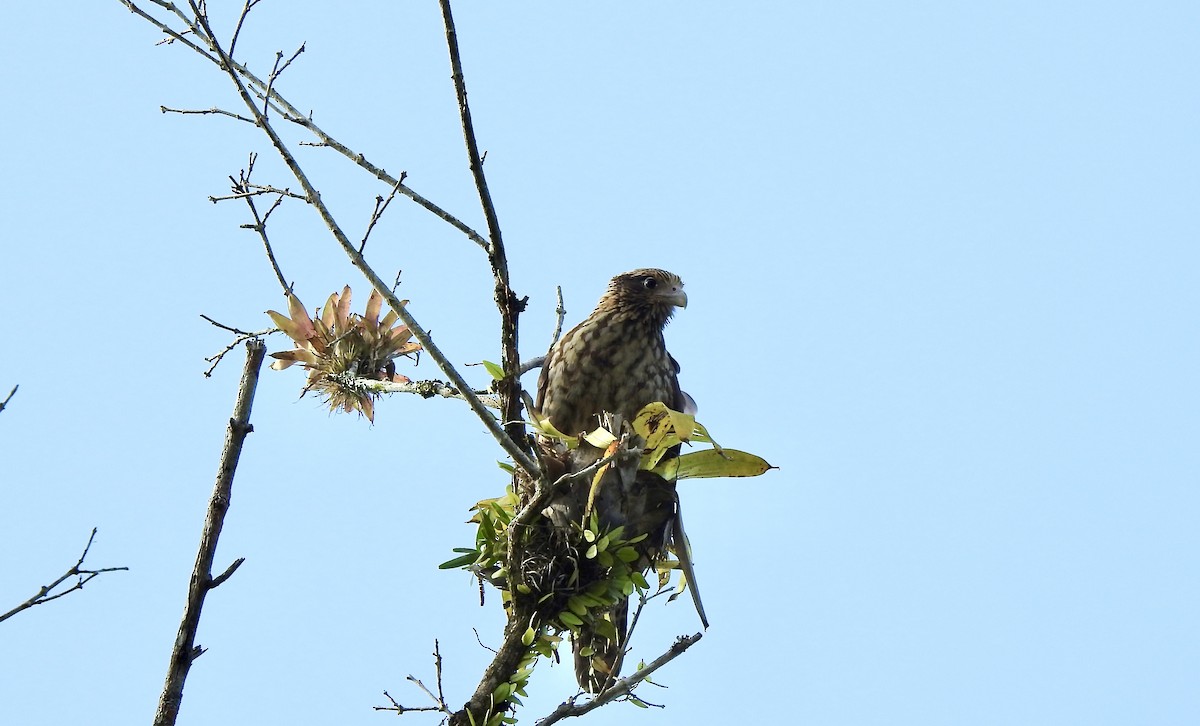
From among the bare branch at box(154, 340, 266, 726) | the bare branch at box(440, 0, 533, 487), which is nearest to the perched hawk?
the bare branch at box(440, 0, 533, 487)

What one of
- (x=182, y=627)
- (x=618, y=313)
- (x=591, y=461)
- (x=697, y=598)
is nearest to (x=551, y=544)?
(x=591, y=461)

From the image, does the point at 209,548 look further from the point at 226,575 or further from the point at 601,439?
the point at 601,439

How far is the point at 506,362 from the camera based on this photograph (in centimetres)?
434

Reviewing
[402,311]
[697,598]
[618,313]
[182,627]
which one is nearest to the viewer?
[182,627]

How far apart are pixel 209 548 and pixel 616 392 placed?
92.1 inches

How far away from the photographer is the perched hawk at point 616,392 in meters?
4.79

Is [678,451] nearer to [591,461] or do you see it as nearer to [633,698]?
[591,461]

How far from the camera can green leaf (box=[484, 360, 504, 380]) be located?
175 inches

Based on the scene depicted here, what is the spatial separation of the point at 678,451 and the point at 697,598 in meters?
0.64

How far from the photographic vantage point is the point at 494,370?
4.51 m

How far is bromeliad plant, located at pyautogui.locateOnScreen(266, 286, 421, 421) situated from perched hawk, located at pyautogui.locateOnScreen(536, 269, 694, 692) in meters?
0.84

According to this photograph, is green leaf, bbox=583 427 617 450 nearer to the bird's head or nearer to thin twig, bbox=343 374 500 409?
thin twig, bbox=343 374 500 409

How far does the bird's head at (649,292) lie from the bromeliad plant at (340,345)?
4.43 feet

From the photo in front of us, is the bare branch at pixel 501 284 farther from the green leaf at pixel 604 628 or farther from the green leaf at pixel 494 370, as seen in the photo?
the green leaf at pixel 604 628
